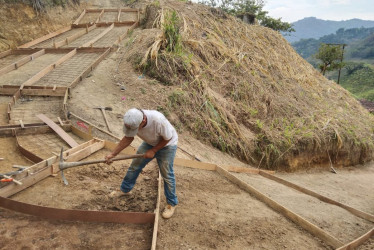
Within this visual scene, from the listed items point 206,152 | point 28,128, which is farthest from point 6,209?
point 206,152

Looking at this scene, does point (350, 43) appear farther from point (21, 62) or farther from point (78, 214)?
point (78, 214)

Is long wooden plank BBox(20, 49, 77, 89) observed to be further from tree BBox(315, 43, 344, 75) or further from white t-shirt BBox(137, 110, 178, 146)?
tree BBox(315, 43, 344, 75)

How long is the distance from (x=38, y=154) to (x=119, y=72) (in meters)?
4.23

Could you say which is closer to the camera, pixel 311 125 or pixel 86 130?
pixel 86 130

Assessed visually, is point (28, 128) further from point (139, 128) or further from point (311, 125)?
point (311, 125)

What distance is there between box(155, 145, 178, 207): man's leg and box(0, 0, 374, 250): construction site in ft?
0.84

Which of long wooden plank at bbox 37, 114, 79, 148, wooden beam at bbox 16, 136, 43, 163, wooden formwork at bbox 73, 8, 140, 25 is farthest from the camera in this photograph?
wooden formwork at bbox 73, 8, 140, 25

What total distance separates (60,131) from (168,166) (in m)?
2.96

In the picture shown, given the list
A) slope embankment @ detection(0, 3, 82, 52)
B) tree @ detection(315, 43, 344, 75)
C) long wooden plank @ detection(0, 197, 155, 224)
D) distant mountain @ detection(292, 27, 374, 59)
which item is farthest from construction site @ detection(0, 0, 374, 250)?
distant mountain @ detection(292, 27, 374, 59)

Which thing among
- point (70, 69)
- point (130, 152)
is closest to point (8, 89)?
point (70, 69)

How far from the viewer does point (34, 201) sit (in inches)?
122

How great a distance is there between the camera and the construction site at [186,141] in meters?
→ 2.91

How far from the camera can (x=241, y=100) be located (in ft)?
27.5

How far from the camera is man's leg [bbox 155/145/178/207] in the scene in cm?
300
